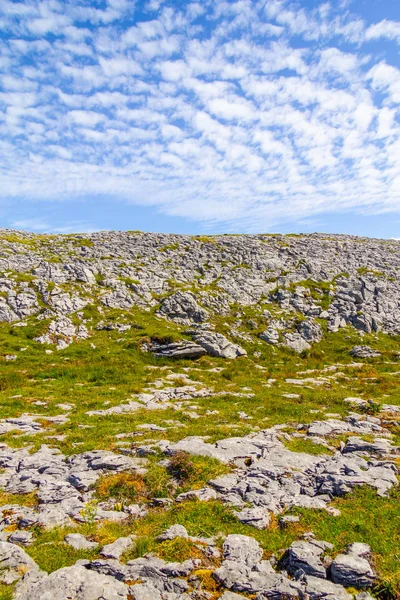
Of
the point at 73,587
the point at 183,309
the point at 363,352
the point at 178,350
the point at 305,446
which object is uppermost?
the point at 183,309

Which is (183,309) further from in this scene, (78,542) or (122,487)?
(78,542)

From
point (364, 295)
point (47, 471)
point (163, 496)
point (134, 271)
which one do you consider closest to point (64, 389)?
point (47, 471)

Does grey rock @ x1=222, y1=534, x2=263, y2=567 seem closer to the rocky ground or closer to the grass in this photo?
the rocky ground

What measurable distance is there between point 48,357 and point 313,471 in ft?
98.3

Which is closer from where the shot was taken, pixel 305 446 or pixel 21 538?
pixel 21 538

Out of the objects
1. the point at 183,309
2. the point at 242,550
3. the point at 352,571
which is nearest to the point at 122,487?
the point at 242,550

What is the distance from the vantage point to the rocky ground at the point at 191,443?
916 centimetres

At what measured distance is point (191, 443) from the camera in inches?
672

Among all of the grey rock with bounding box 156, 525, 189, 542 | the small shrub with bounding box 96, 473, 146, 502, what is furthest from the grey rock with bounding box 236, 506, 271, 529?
the small shrub with bounding box 96, 473, 146, 502

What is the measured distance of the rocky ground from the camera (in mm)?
9164

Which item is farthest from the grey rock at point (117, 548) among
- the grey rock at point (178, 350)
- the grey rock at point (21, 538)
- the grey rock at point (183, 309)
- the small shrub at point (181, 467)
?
the grey rock at point (183, 309)

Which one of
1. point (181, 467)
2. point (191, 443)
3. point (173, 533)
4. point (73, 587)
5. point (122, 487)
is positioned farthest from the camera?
point (191, 443)

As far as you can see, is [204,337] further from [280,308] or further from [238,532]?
[238,532]

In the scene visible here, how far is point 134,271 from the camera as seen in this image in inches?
2448
